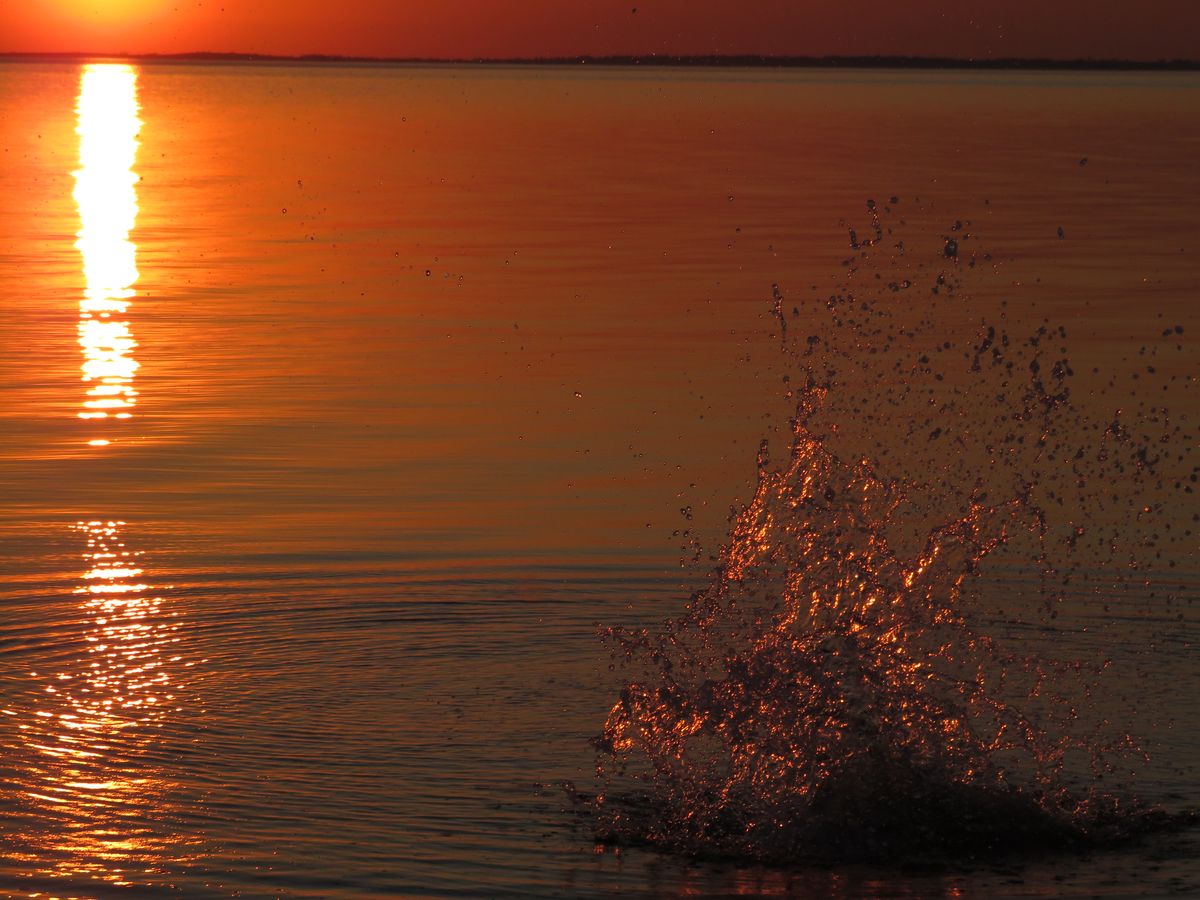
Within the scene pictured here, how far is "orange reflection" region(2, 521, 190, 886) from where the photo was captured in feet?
27.7

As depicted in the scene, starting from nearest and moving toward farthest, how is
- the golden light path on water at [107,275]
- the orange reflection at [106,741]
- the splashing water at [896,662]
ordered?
the orange reflection at [106,741] → the splashing water at [896,662] → the golden light path on water at [107,275]

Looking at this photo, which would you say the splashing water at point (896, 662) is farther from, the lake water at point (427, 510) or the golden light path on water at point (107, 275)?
the golden light path on water at point (107, 275)

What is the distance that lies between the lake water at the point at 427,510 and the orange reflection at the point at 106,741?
0.08ft

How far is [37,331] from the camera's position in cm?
2308

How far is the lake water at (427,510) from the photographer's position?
862 centimetres

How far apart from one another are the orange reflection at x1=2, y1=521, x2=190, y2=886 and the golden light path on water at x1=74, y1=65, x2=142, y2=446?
5404 millimetres

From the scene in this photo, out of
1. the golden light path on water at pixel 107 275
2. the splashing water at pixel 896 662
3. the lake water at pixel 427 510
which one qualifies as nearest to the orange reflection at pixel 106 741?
the lake water at pixel 427 510

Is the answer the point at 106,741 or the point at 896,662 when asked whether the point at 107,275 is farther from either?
the point at 896,662

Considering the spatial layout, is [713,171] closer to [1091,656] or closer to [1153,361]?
[1153,361]

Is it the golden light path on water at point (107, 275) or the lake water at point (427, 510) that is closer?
the lake water at point (427, 510)

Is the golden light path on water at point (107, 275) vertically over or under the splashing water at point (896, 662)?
over

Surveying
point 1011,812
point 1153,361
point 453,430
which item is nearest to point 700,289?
point 1153,361

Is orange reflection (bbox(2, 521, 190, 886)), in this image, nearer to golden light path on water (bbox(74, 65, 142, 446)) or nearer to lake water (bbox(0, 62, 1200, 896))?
lake water (bbox(0, 62, 1200, 896))

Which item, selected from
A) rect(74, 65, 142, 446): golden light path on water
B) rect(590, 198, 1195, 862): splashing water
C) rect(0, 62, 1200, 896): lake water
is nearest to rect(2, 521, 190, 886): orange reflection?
rect(0, 62, 1200, 896): lake water
